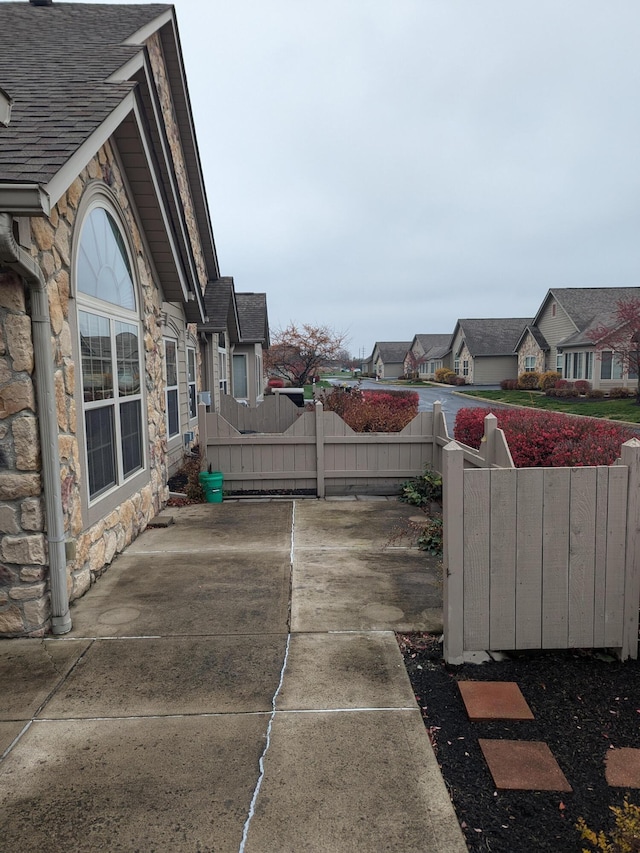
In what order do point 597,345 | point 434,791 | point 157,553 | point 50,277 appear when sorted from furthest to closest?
point 597,345
point 157,553
point 50,277
point 434,791

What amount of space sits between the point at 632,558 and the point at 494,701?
1.38 m

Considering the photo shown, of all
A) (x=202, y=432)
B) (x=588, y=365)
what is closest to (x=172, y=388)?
(x=202, y=432)

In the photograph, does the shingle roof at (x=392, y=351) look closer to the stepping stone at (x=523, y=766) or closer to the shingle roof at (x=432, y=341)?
the shingle roof at (x=432, y=341)

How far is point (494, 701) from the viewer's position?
3.33m

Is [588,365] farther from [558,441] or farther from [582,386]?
[558,441]

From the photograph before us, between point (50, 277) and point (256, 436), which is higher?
point (50, 277)

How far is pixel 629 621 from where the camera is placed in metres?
3.84

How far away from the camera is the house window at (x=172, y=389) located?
985cm

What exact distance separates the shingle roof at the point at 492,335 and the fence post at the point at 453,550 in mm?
50409

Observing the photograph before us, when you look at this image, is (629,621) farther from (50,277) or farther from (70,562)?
(50,277)

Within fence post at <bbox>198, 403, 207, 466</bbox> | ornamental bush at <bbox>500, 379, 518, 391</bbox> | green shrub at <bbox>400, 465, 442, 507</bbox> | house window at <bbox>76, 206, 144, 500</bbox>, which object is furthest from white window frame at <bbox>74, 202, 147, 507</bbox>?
ornamental bush at <bbox>500, 379, 518, 391</bbox>

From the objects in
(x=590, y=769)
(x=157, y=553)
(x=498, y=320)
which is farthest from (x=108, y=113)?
(x=498, y=320)

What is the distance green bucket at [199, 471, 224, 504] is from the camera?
29.6 ft

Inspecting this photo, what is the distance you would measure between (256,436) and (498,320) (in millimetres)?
Answer: 51586
